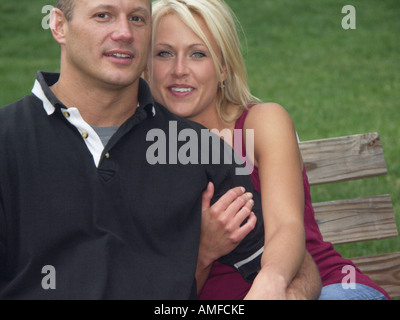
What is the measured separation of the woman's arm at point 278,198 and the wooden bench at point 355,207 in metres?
0.90

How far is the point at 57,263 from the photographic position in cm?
295

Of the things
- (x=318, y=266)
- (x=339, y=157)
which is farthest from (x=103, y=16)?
(x=339, y=157)

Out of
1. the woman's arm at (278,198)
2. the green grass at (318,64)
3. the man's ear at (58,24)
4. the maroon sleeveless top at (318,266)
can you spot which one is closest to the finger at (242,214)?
the woman's arm at (278,198)

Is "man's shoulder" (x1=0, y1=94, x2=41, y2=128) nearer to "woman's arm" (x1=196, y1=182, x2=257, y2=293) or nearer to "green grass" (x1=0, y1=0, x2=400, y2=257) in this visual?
"woman's arm" (x1=196, y1=182, x2=257, y2=293)

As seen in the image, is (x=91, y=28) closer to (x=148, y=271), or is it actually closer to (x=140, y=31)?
(x=140, y=31)

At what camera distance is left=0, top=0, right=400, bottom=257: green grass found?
29.9 ft

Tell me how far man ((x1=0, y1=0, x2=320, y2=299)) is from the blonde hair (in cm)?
52

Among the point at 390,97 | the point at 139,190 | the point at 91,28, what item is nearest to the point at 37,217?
the point at 139,190

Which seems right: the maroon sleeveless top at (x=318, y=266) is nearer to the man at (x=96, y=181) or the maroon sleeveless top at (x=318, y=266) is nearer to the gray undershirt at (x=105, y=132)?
the man at (x=96, y=181)

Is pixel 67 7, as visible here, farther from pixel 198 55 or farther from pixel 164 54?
pixel 198 55

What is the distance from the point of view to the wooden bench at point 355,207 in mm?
4590

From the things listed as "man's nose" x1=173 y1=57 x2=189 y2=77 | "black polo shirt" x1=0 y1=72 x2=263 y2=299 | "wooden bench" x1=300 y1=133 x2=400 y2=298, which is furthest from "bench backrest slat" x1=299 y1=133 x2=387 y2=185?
Result: "black polo shirt" x1=0 y1=72 x2=263 y2=299

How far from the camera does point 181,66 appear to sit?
380 centimetres

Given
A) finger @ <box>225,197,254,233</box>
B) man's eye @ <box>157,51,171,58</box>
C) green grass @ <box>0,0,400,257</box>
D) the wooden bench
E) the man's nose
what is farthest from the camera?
green grass @ <box>0,0,400,257</box>
